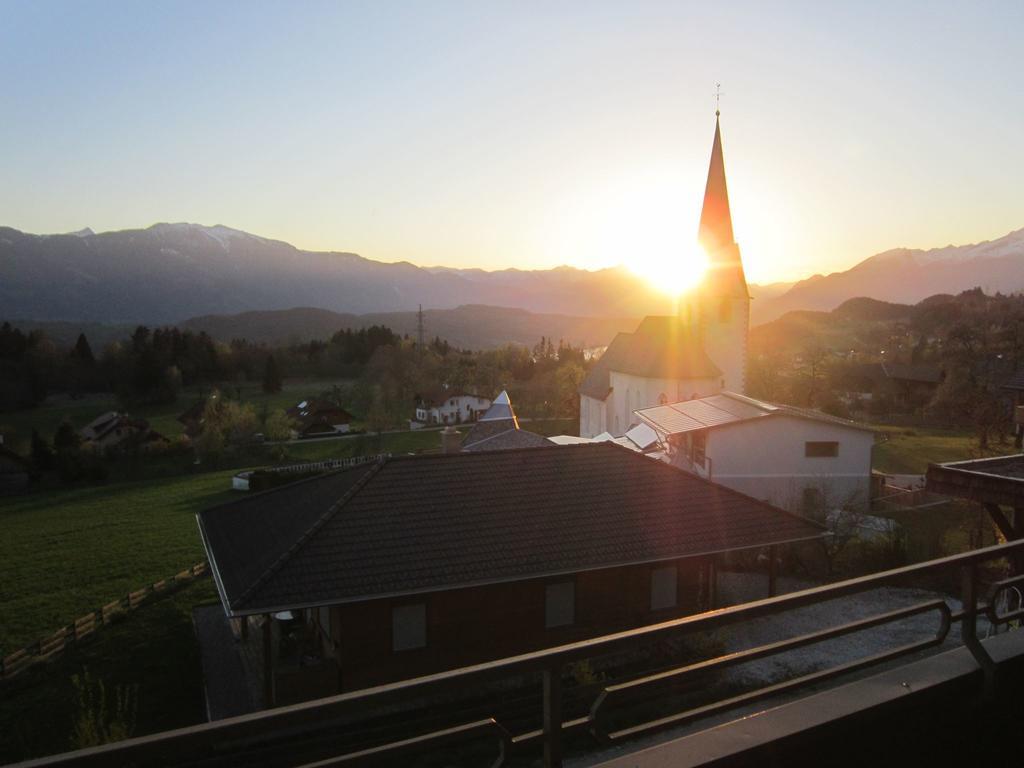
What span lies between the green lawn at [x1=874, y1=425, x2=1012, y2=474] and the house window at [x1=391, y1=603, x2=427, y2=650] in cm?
2636

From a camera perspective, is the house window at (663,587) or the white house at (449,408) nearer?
the house window at (663,587)

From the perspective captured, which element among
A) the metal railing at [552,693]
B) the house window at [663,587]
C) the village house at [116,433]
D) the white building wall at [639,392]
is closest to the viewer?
the metal railing at [552,693]

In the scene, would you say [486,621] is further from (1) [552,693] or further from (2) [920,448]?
(2) [920,448]

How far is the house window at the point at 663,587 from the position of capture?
47.7 feet

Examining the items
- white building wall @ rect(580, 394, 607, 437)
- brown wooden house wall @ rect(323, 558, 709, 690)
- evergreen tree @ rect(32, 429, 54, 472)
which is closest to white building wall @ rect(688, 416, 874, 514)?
brown wooden house wall @ rect(323, 558, 709, 690)

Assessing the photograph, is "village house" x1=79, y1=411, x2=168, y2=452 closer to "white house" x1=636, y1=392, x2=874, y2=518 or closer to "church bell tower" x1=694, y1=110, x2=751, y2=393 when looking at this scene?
"church bell tower" x1=694, y1=110, x2=751, y2=393

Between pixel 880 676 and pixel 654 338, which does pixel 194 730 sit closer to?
pixel 880 676

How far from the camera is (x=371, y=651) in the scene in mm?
12234

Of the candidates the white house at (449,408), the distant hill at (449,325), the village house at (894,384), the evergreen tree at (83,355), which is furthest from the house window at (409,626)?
the distant hill at (449,325)

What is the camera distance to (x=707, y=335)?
4056 cm

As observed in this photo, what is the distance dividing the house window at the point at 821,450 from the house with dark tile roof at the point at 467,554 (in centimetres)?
1039

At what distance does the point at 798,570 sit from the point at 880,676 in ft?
55.5

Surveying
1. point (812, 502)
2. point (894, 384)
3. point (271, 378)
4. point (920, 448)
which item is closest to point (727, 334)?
point (920, 448)

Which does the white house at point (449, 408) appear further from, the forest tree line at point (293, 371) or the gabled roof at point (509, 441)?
the gabled roof at point (509, 441)
